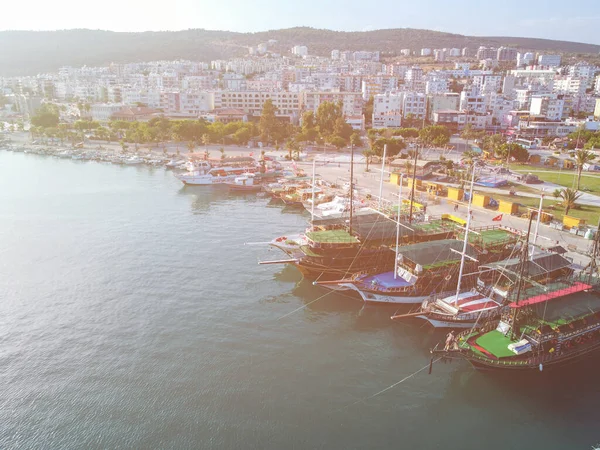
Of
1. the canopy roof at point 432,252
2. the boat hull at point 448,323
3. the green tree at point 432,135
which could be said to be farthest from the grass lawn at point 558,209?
the green tree at point 432,135

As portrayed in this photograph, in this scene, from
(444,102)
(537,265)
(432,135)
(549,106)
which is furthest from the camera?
(444,102)

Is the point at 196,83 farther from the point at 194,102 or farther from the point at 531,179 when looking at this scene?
the point at 531,179

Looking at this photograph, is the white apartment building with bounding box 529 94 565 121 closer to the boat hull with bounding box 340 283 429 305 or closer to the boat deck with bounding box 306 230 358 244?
the boat deck with bounding box 306 230 358 244

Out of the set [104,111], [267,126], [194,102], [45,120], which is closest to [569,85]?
[267,126]

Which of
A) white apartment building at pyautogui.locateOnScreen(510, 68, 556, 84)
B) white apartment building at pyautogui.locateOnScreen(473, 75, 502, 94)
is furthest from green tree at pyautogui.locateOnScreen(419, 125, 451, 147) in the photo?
white apartment building at pyautogui.locateOnScreen(510, 68, 556, 84)

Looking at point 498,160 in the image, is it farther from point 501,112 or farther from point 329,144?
point 501,112

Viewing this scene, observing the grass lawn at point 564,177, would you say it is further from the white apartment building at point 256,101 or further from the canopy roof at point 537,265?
the white apartment building at point 256,101
